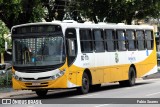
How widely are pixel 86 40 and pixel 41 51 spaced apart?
258cm

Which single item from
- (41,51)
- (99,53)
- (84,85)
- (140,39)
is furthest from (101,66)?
(140,39)

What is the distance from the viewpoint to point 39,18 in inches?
1384

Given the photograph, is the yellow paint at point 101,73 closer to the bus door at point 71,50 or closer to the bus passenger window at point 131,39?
the bus door at point 71,50

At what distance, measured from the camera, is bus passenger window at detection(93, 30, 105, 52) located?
23062mm

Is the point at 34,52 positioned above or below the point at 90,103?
above

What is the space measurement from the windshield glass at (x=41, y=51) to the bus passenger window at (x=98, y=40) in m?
3.02

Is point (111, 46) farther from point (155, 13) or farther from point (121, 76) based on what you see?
point (155, 13)

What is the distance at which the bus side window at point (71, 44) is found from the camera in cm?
2059

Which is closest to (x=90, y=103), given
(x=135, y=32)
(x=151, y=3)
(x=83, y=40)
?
(x=83, y=40)

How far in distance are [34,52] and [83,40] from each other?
245 centimetres

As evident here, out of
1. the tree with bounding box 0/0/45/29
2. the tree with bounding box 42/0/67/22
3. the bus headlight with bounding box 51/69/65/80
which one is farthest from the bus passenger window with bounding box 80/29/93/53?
the tree with bounding box 42/0/67/22

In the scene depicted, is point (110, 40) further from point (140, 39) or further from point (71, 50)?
point (71, 50)

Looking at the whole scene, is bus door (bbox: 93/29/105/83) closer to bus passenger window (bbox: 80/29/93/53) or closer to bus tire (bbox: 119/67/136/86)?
bus passenger window (bbox: 80/29/93/53)

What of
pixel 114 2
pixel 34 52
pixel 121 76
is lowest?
pixel 121 76
